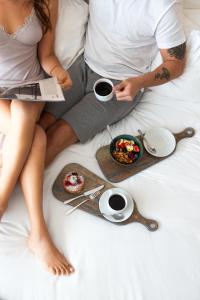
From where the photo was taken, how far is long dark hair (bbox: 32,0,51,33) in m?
1.14

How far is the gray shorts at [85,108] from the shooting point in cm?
126

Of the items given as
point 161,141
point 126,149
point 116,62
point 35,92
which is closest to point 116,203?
point 126,149

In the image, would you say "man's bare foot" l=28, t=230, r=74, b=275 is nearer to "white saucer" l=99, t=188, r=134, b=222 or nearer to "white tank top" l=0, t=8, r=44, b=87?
"white saucer" l=99, t=188, r=134, b=222

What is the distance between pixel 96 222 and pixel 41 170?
254 millimetres

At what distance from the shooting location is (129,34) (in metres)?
1.24

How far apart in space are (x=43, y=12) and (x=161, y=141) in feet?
2.10

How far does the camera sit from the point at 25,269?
0.99 m

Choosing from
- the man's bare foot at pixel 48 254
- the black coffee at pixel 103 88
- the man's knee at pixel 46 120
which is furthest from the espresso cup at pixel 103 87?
the man's bare foot at pixel 48 254

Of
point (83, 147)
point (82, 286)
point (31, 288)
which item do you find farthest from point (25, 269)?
point (83, 147)

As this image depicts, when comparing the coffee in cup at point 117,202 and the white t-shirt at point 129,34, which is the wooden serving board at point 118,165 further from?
the white t-shirt at point 129,34

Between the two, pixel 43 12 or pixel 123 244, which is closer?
pixel 123 244

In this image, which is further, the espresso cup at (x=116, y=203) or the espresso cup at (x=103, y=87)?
the espresso cup at (x=103, y=87)

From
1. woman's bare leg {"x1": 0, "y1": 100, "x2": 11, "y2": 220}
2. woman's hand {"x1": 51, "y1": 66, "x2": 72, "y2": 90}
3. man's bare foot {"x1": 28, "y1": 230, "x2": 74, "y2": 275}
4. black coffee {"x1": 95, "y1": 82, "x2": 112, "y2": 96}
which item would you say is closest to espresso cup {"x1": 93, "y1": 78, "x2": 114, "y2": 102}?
black coffee {"x1": 95, "y1": 82, "x2": 112, "y2": 96}

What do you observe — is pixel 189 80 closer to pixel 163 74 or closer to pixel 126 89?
pixel 163 74
